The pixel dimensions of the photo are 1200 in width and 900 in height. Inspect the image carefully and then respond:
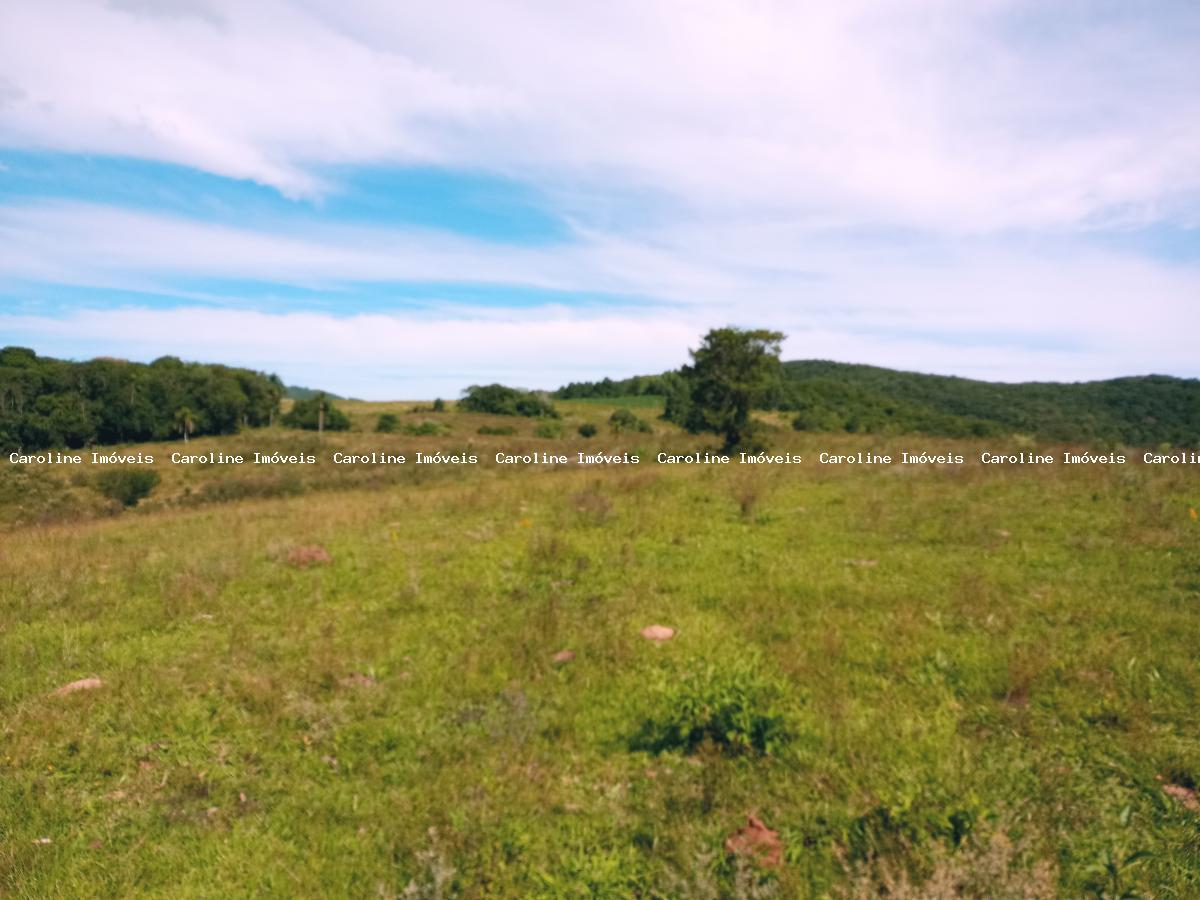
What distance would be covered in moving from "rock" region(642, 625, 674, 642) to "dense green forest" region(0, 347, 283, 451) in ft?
208

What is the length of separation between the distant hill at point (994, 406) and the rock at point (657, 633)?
33.0 metres

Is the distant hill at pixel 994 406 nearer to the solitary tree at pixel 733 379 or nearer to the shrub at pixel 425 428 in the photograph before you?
the solitary tree at pixel 733 379

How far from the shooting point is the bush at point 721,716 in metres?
4.30

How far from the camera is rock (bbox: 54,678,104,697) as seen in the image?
5.31 meters

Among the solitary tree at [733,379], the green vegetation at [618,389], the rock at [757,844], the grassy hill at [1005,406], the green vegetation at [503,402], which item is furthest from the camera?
the green vegetation at [618,389]

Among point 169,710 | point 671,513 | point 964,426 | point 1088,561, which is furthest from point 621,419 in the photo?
point 169,710

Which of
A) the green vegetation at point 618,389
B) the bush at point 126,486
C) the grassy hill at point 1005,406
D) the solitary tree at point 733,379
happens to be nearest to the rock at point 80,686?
the solitary tree at point 733,379

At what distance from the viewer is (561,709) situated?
5.00m

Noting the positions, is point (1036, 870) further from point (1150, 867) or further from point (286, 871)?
point (286, 871)

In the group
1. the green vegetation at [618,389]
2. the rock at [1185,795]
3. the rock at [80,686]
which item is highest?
the green vegetation at [618,389]

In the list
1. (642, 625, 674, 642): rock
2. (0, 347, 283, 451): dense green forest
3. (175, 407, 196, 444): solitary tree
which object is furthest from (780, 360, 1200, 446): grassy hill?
(0, 347, 283, 451): dense green forest

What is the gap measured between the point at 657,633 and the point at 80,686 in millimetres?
5186

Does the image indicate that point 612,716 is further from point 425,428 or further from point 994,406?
point 994,406

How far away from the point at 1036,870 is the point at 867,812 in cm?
97
